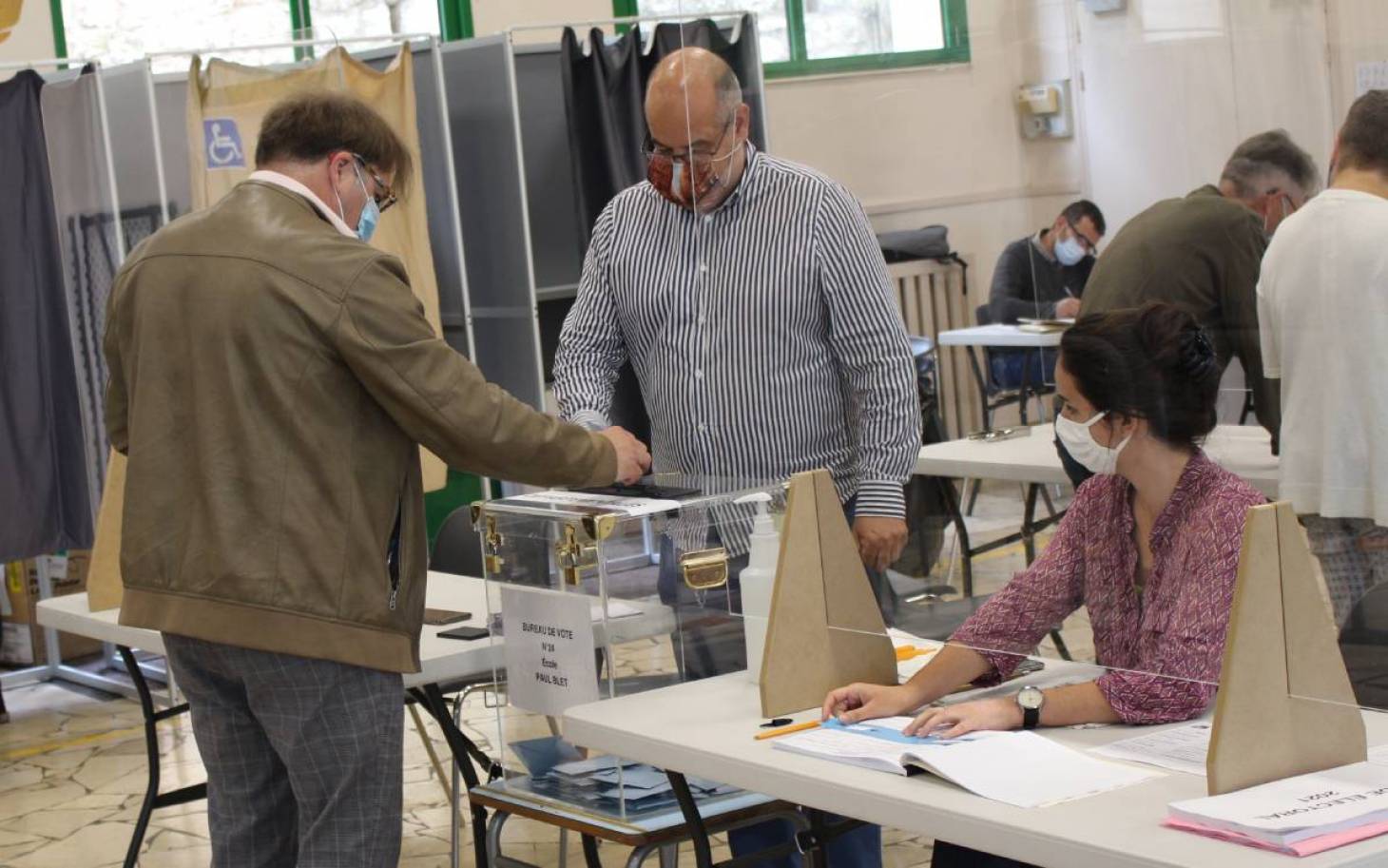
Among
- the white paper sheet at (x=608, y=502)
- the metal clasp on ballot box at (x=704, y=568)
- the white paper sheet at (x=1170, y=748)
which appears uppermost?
the white paper sheet at (x=608, y=502)

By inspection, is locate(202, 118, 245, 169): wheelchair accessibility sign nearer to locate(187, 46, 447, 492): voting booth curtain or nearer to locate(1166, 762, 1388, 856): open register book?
locate(187, 46, 447, 492): voting booth curtain

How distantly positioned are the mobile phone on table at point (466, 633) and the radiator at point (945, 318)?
0.95 meters

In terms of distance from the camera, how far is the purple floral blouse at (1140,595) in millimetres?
1984

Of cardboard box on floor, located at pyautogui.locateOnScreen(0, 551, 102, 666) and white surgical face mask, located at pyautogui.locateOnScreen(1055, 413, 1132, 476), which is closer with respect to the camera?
white surgical face mask, located at pyautogui.locateOnScreen(1055, 413, 1132, 476)

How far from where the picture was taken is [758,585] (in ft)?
7.74

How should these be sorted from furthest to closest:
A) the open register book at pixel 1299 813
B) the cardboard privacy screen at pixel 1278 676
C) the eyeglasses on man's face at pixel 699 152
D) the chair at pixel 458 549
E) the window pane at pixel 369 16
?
the window pane at pixel 369 16 → the chair at pixel 458 549 → the eyeglasses on man's face at pixel 699 152 → the cardboard privacy screen at pixel 1278 676 → the open register book at pixel 1299 813

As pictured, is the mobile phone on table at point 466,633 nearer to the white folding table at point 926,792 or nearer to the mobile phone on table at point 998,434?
the white folding table at point 926,792

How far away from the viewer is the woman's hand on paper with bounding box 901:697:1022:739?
79.7 inches

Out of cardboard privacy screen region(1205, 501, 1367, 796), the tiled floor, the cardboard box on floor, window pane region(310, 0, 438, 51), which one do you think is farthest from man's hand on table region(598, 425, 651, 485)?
window pane region(310, 0, 438, 51)

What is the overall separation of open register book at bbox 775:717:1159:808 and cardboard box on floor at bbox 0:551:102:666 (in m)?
4.41

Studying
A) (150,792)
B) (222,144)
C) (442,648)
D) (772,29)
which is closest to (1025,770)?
(442,648)

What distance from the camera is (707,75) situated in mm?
2852

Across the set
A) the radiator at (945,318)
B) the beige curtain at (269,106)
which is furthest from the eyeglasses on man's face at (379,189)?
the beige curtain at (269,106)

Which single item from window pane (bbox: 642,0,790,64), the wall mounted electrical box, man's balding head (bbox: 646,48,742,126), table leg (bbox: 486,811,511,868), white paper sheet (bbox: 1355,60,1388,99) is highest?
window pane (bbox: 642,0,790,64)
